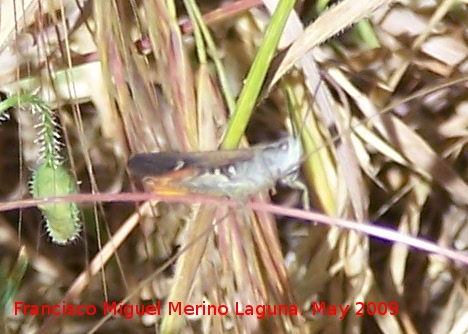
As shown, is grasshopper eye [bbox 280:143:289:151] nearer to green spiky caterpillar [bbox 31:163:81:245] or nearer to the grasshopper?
the grasshopper

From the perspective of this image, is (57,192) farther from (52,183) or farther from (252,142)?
(252,142)

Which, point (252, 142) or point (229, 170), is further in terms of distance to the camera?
point (252, 142)

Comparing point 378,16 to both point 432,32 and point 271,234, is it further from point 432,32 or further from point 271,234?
point 271,234

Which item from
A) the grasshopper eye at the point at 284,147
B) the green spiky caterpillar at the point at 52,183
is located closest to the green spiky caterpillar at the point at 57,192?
the green spiky caterpillar at the point at 52,183

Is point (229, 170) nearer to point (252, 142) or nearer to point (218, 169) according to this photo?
point (218, 169)

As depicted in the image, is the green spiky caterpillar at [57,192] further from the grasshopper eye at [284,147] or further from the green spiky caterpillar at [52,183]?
the grasshopper eye at [284,147]

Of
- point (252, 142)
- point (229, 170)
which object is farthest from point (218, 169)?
point (252, 142)

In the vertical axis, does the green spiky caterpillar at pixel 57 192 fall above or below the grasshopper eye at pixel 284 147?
below
